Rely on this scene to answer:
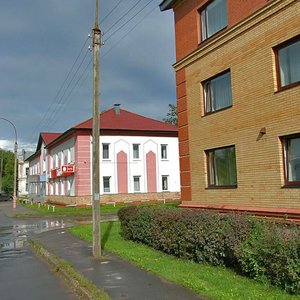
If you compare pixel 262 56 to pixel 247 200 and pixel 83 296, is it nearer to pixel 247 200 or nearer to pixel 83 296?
pixel 247 200

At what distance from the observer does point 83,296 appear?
7.29 meters

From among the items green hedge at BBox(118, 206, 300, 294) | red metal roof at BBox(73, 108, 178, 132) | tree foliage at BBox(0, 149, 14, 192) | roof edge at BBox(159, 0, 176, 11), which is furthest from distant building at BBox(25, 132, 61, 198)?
green hedge at BBox(118, 206, 300, 294)

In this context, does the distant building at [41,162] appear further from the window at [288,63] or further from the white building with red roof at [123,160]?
the window at [288,63]

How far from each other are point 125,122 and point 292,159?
32879 mm

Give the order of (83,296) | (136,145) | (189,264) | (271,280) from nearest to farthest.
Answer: (271,280), (83,296), (189,264), (136,145)

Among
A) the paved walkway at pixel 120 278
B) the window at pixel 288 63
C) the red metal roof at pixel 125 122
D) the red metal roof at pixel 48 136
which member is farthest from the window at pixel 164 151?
the window at pixel 288 63

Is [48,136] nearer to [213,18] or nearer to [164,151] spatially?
[164,151]

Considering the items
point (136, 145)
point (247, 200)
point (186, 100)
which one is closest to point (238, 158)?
point (247, 200)

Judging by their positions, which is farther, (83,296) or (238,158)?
(238,158)

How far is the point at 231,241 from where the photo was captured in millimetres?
7980

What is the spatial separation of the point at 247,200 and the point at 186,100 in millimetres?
5020

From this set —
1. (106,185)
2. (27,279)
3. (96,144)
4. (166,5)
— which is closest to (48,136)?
(106,185)

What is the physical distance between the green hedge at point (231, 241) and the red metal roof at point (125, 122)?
29.1 metres

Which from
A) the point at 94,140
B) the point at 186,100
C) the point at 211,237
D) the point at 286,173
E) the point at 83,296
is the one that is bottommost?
the point at 83,296
